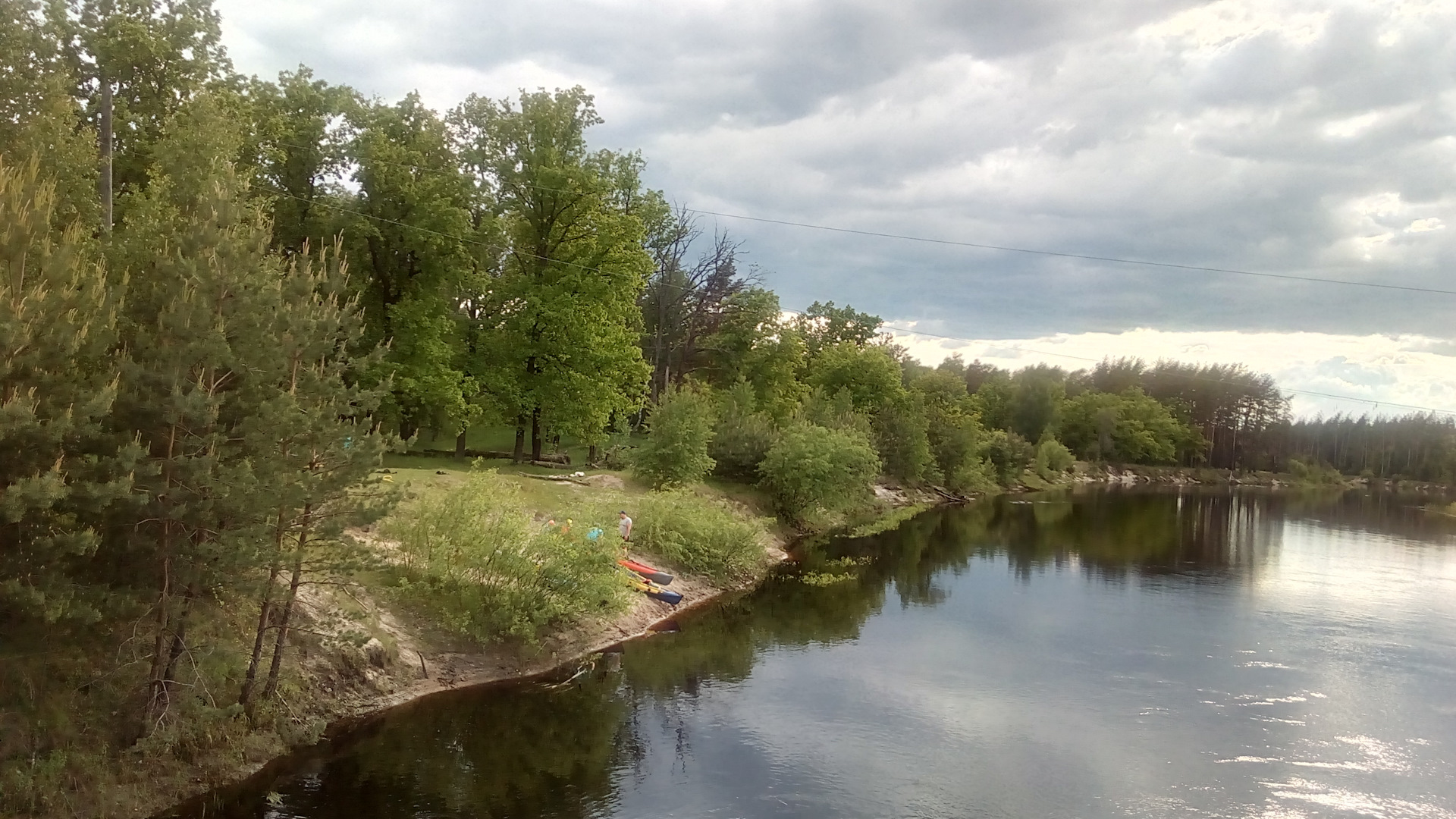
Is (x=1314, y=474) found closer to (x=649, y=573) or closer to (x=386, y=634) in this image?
(x=649, y=573)

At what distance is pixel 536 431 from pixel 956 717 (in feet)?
82.6

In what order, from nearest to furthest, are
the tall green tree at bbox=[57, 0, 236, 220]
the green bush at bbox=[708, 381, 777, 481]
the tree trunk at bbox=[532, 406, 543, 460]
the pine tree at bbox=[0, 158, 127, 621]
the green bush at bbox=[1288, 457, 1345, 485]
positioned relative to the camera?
the pine tree at bbox=[0, 158, 127, 621] → the tall green tree at bbox=[57, 0, 236, 220] → the tree trunk at bbox=[532, 406, 543, 460] → the green bush at bbox=[708, 381, 777, 481] → the green bush at bbox=[1288, 457, 1345, 485]

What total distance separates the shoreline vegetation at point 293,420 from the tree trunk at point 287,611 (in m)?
0.09

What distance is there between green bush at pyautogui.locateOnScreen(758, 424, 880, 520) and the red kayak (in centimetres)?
1498

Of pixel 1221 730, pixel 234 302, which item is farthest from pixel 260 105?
pixel 1221 730

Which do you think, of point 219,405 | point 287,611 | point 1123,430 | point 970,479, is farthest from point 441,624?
point 1123,430

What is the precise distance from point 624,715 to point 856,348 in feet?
183

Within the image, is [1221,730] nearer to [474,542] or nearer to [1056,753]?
[1056,753]

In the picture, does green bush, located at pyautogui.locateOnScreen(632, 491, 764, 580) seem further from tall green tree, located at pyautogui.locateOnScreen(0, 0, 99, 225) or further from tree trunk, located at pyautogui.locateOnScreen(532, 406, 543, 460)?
tall green tree, located at pyautogui.locateOnScreen(0, 0, 99, 225)

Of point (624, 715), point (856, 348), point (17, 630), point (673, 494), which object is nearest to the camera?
point (17, 630)

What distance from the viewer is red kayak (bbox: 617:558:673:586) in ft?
90.8

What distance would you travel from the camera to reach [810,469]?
137 ft

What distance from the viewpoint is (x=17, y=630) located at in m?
11.7

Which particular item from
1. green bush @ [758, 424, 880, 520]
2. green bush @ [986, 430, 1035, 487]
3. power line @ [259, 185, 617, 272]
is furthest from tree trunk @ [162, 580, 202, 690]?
green bush @ [986, 430, 1035, 487]
